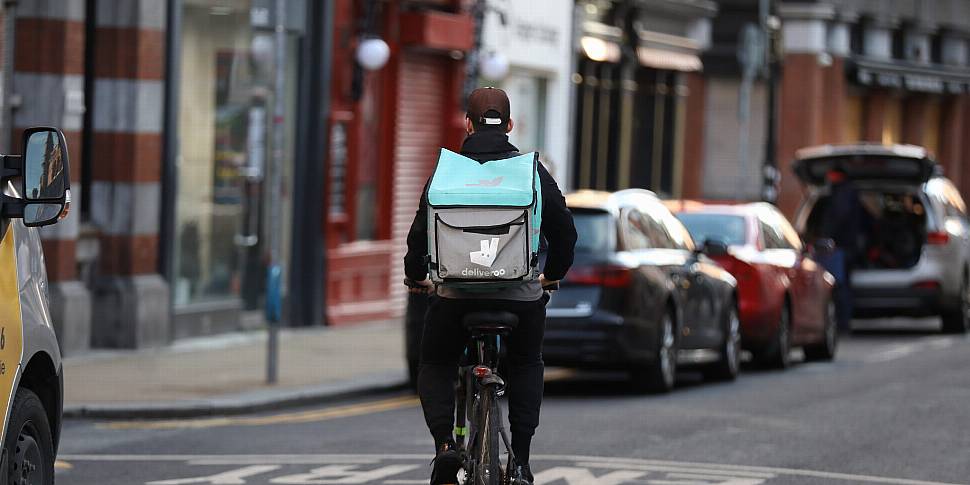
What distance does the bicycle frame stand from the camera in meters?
8.27

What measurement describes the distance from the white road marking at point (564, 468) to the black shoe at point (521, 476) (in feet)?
6.92

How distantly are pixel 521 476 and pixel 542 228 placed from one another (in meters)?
1.01

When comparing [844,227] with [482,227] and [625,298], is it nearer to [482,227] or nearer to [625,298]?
[625,298]

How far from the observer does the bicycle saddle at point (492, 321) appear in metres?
8.37

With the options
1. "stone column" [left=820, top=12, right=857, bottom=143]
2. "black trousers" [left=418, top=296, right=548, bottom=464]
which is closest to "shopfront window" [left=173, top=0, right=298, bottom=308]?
"black trousers" [left=418, top=296, right=548, bottom=464]

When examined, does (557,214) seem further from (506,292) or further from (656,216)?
(656,216)

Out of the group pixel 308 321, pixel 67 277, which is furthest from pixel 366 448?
pixel 308 321

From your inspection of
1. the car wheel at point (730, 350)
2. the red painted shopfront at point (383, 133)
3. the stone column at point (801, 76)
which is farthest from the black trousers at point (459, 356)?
the stone column at point (801, 76)

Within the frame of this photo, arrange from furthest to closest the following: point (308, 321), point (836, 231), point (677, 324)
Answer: point (836, 231) → point (308, 321) → point (677, 324)

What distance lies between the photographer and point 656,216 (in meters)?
16.7

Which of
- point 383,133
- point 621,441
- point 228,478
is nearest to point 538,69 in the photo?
point 383,133

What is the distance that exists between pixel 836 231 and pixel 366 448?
13.9 m

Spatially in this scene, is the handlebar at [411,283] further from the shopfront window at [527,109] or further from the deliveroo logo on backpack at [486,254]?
the shopfront window at [527,109]

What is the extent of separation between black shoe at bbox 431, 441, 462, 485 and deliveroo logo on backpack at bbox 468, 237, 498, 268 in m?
0.79
